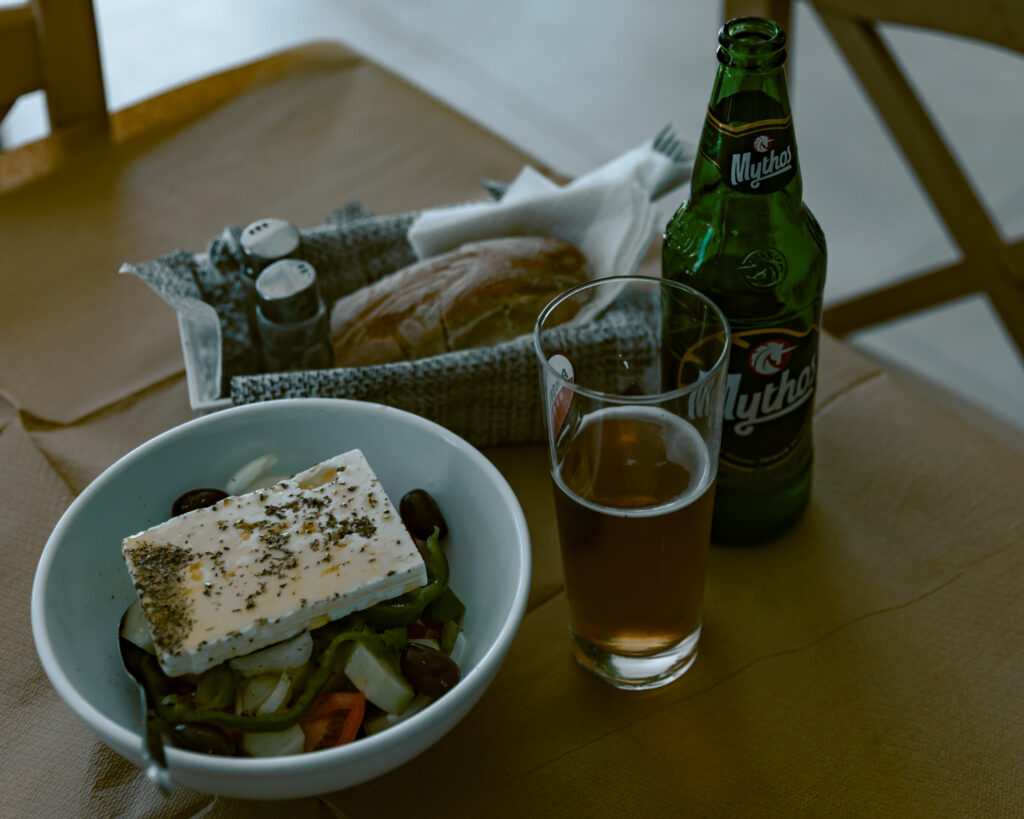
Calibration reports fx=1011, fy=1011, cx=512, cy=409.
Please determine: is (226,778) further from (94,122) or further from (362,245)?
(94,122)

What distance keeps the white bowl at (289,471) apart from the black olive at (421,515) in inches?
0.4

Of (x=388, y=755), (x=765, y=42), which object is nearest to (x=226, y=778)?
(x=388, y=755)

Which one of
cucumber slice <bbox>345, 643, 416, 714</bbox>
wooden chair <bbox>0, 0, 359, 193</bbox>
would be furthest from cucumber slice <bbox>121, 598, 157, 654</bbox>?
wooden chair <bbox>0, 0, 359, 193</bbox>

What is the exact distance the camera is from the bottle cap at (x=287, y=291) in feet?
2.65

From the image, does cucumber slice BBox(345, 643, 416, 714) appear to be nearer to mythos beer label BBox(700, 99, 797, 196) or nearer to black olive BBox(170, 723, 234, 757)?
black olive BBox(170, 723, 234, 757)

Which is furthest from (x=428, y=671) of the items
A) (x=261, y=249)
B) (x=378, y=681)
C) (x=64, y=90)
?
(x=64, y=90)

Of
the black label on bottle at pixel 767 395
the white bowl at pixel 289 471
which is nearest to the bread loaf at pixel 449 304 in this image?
the white bowl at pixel 289 471

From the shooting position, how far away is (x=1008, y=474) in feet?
2.61

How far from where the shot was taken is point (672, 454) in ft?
1.97

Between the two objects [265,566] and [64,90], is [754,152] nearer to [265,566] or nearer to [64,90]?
[265,566]

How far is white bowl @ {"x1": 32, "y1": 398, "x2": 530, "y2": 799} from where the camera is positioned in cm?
51

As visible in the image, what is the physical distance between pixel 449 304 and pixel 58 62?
67 cm

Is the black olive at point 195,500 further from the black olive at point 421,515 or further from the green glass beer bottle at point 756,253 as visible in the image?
the green glass beer bottle at point 756,253

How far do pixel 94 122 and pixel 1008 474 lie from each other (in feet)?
3.46
